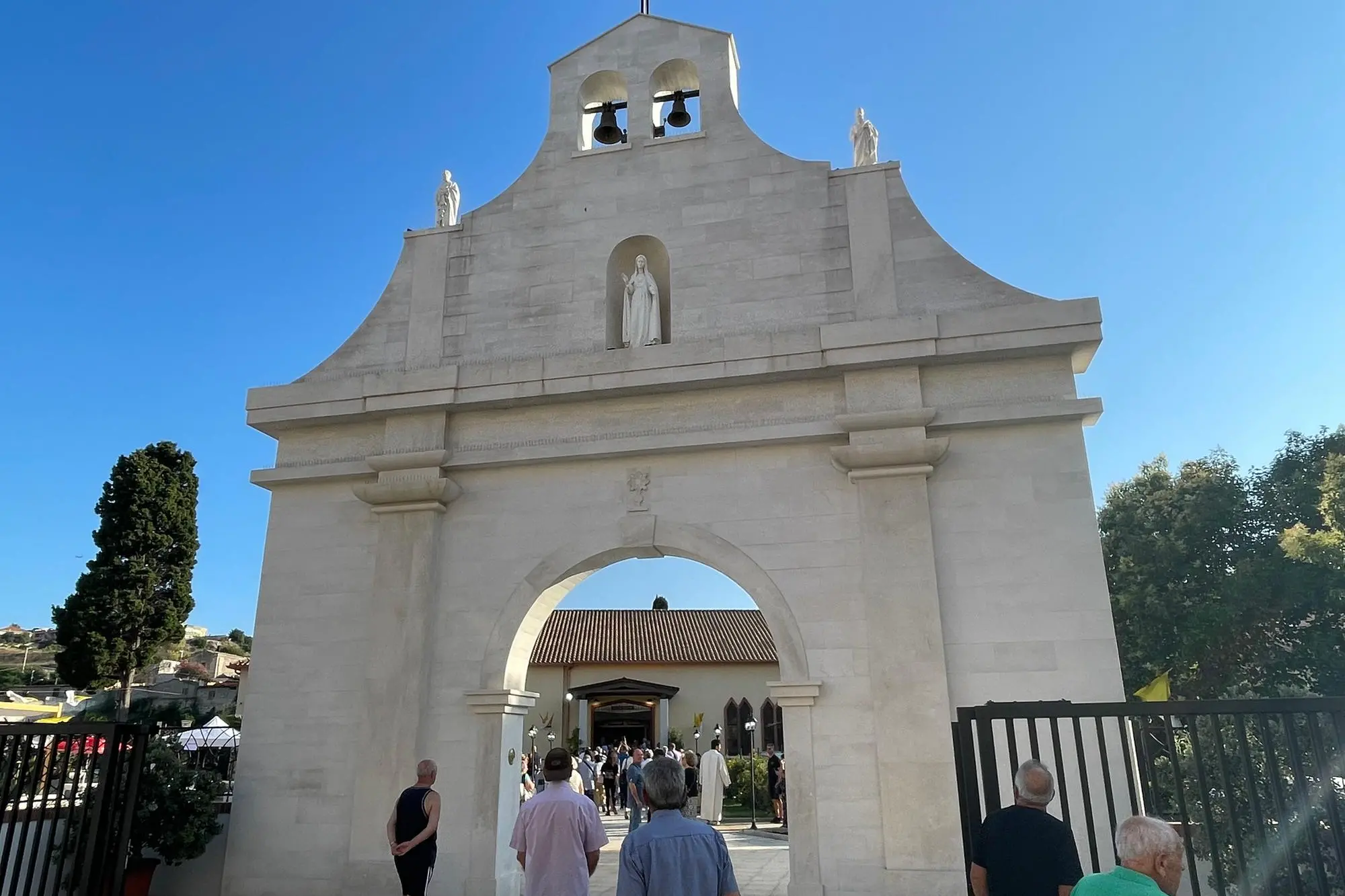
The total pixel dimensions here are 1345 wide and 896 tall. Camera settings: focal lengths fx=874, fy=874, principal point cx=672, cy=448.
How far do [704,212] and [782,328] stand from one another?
206 centimetres

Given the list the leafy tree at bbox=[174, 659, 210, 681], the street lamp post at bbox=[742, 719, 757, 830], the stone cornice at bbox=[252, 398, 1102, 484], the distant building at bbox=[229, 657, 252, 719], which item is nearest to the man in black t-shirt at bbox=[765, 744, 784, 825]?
the street lamp post at bbox=[742, 719, 757, 830]

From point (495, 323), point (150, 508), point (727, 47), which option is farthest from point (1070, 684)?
point (150, 508)

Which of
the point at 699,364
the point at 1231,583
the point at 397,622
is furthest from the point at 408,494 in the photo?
the point at 1231,583

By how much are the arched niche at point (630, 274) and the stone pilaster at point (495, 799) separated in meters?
4.69

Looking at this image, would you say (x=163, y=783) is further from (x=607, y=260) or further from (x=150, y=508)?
(x=150, y=508)

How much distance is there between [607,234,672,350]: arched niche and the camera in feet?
38.3

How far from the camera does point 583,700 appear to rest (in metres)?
33.4

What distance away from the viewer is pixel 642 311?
1135 centimetres

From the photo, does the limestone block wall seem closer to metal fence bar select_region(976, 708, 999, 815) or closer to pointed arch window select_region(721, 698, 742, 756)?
pointed arch window select_region(721, 698, 742, 756)

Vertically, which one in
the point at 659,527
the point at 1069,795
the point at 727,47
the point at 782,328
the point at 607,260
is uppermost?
the point at 727,47

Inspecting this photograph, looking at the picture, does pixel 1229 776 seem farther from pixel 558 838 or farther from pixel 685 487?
pixel 685 487

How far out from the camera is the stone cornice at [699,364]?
9844 millimetres

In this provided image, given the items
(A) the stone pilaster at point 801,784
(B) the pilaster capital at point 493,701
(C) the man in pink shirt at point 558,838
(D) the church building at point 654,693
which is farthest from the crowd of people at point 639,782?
(C) the man in pink shirt at point 558,838

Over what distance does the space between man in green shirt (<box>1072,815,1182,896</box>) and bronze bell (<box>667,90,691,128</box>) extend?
11.1 metres
